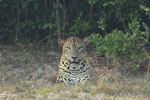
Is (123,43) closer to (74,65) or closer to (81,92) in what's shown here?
(74,65)

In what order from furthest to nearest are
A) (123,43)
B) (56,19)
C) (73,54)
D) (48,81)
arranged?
(56,19), (48,81), (123,43), (73,54)

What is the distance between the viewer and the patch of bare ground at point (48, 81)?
820cm

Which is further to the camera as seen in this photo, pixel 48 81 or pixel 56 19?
pixel 56 19

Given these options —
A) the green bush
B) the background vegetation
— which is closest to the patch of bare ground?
the green bush

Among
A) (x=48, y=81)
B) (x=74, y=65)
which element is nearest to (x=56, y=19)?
(x=48, y=81)

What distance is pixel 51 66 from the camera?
11906 millimetres

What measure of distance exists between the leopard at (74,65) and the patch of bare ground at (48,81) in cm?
23

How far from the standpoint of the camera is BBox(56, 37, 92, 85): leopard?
10.1 m

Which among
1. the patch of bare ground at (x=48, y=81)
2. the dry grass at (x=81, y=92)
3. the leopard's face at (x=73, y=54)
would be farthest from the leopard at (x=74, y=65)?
the dry grass at (x=81, y=92)

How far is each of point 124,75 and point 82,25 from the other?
269 cm

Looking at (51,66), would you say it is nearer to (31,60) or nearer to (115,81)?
(31,60)

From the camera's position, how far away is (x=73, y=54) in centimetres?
1004

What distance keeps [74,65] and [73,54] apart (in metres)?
0.28

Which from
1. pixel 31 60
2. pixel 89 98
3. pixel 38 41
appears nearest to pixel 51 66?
pixel 31 60
